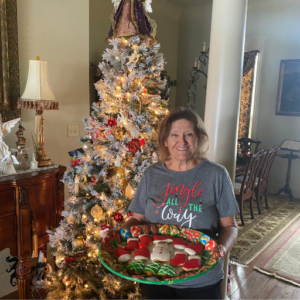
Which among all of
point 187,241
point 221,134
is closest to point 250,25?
point 221,134

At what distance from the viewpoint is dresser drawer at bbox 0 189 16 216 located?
1667 mm

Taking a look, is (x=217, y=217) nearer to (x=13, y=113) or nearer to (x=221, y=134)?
(x=221, y=134)

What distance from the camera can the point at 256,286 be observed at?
7.49 ft

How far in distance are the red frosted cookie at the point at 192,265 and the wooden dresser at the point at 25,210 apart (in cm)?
A: 120

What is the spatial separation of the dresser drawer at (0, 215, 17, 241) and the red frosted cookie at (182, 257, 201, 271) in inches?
48.4

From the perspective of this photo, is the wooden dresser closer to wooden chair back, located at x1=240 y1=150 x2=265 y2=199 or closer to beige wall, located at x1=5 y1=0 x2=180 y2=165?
beige wall, located at x1=5 y1=0 x2=180 y2=165

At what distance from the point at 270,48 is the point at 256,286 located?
12.9 feet

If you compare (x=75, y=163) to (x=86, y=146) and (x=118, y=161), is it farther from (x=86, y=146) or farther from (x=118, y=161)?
(x=118, y=161)

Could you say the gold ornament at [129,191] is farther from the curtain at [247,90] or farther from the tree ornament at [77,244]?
the curtain at [247,90]

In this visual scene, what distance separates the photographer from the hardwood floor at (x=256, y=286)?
2162 mm

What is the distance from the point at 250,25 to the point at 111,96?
3950 mm

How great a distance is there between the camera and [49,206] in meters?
2.04

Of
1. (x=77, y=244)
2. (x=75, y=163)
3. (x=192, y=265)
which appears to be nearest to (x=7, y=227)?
(x=77, y=244)

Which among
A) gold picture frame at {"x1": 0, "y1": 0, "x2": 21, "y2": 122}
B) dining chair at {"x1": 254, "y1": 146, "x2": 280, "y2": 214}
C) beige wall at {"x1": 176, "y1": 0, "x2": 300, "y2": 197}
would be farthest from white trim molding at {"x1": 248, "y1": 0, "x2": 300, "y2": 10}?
gold picture frame at {"x1": 0, "y1": 0, "x2": 21, "y2": 122}
